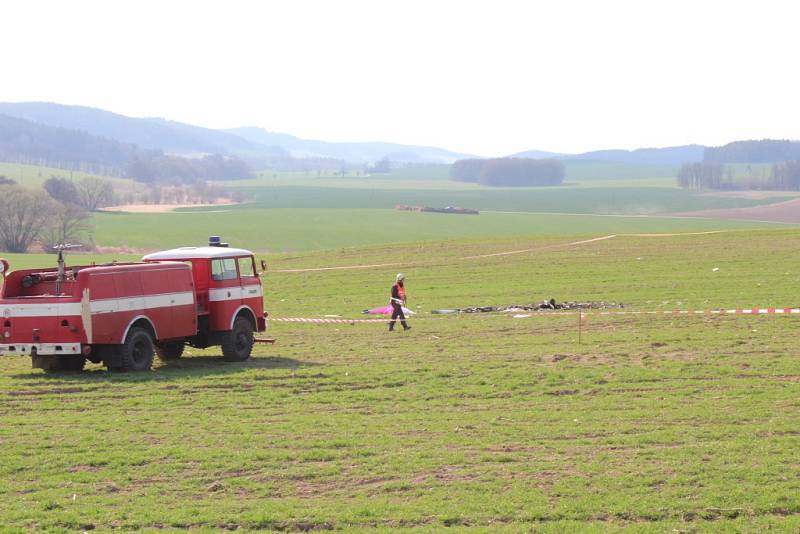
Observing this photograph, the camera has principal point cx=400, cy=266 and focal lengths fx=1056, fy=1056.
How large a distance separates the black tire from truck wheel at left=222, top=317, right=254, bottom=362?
1054mm

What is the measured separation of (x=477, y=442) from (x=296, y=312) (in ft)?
78.8

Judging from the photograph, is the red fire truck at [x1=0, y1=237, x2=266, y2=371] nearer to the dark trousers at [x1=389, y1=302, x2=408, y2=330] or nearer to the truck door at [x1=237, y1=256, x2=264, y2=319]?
the truck door at [x1=237, y1=256, x2=264, y2=319]

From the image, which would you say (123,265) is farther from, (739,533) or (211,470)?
(739,533)

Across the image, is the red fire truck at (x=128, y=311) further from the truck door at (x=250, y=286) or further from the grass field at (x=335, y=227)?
the grass field at (x=335, y=227)

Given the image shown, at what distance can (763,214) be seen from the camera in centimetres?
12719

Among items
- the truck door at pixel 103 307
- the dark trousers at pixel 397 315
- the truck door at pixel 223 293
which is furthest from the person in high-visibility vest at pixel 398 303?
the truck door at pixel 103 307

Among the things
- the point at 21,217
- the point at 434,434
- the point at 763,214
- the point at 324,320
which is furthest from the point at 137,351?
the point at 763,214

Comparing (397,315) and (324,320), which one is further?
(324,320)

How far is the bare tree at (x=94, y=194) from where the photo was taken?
157m

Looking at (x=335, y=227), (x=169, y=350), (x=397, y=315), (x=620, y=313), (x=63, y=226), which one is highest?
(x=169, y=350)

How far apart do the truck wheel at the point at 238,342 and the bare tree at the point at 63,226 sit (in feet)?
257

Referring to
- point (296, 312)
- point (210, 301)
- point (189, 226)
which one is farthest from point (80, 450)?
point (189, 226)

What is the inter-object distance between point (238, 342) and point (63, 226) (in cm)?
8013

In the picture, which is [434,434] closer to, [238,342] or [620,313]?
[238,342]
